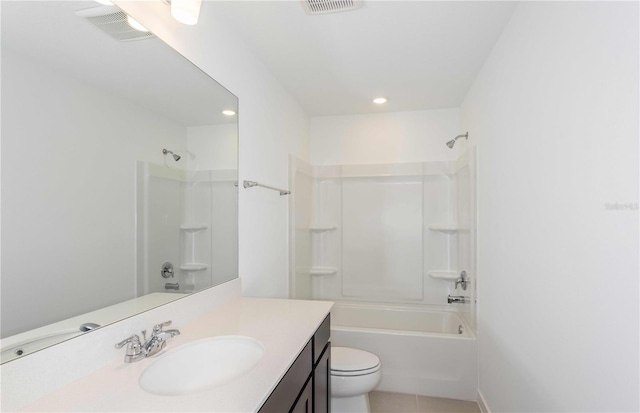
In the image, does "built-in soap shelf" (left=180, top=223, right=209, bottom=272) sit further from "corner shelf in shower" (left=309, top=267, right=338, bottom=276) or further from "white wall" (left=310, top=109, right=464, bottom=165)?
"white wall" (left=310, top=109, right=464, bottom=165)

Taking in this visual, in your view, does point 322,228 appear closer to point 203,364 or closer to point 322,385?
point 322,385

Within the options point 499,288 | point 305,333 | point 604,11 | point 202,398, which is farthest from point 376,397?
point 604,11

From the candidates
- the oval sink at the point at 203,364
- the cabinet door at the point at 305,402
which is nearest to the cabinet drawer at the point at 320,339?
the cabinet door at the point at 305,402

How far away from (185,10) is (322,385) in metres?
1.65

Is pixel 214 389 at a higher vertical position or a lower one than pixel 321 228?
lower

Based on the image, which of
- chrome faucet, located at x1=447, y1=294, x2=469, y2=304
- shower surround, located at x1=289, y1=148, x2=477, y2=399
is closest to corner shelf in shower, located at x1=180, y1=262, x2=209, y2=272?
shower surround, located at x1=289, y1=148, x2=477, y2=399

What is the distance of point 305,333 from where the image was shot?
126 centimetres

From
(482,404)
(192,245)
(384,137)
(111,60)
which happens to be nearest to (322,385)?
(192,245)

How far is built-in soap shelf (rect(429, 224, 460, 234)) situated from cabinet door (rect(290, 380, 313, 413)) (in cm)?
224

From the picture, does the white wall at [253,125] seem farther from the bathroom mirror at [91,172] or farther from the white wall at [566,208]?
the white wall at [566,208]

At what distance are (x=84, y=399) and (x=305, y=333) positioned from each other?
2.31 feet

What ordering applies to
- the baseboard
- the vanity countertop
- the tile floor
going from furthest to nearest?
the tile floor, the baseboard, the vanity countertop

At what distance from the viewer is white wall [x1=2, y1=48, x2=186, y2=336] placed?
0.77 meters

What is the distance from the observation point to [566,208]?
1.16 metres
